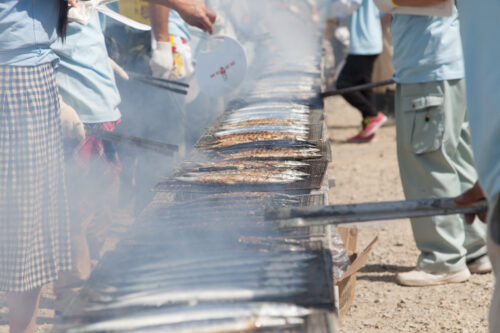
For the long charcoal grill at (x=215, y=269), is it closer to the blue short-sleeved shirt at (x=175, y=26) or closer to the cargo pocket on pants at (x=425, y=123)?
the cargo pocket on pants at (x=425, y=123)

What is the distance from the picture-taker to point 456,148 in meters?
4.46

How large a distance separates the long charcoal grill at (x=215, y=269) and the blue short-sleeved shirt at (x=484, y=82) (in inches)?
28.2

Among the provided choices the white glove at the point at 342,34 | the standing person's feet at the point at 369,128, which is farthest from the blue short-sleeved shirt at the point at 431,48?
the white glove at the point at 342,34

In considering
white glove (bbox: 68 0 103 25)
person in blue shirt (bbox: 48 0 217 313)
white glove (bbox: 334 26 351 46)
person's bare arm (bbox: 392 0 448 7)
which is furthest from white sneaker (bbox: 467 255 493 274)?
white glove (bbox: 334 26 351 46)

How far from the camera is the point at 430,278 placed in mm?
4496

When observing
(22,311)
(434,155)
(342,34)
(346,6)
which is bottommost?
(22,311)

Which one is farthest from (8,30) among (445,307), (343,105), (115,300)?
(343,105)

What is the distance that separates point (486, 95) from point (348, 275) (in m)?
1.95

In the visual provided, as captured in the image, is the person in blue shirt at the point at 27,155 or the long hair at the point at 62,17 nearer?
the person in blue shirt at the point at 27,155

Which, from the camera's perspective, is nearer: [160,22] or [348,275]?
[348,275]

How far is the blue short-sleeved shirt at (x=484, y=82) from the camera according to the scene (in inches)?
68.3

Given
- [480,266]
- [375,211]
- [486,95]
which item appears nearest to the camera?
[486,95]

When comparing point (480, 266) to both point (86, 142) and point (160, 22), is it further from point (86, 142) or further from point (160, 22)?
point (160, 22)

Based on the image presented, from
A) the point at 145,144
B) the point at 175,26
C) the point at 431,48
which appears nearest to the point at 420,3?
the point at 431,48
